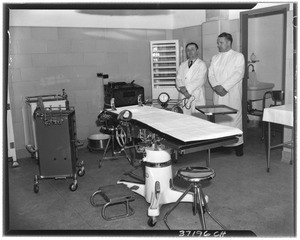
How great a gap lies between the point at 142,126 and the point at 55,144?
52.6 inches

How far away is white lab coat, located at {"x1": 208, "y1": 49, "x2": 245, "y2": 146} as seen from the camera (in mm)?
5023

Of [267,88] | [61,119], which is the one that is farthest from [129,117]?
[267,88]

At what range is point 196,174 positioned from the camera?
2830 mm

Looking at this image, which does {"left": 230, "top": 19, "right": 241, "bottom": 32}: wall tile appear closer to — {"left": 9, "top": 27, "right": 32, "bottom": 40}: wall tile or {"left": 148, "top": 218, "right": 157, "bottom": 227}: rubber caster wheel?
{"left": 9, "top": 27, "right": 32, "bottom": 40}: wall tile

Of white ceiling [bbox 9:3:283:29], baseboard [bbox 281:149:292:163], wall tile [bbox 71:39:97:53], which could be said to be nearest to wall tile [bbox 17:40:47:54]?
white ceiling [bbox 9:3:283:29]

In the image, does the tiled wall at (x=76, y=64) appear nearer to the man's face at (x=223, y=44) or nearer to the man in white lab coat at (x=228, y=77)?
the man in white lab coat at (x=228, y=77)

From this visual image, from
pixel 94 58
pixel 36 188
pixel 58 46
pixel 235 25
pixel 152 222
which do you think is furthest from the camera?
pixel 94 58

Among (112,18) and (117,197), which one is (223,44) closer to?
(112,18)

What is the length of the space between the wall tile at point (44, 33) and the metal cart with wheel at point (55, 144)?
5.72 feet

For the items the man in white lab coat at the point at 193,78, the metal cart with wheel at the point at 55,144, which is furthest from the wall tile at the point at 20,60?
the man in white lab coat at the point at 193,78

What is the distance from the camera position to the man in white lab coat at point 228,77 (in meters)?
5.03

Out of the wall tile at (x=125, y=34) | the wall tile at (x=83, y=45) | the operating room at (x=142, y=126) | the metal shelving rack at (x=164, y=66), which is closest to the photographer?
the operating room at (x=142, y=126)

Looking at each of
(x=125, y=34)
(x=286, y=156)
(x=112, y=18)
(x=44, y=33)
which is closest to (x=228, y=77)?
(x=286, y=156)

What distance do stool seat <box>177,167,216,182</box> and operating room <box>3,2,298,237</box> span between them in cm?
1
